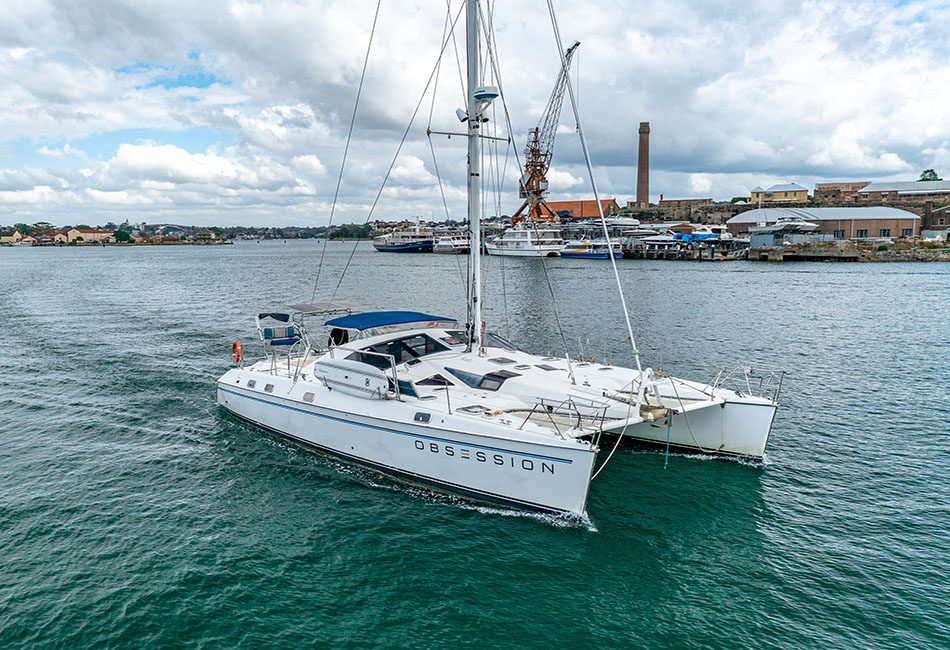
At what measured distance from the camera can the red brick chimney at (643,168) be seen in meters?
161

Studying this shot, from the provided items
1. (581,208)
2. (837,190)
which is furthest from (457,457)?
(837,190)

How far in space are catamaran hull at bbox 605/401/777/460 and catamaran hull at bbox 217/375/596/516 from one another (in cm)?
390

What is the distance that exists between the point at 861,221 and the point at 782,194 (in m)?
55.3

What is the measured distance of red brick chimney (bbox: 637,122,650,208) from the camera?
528ft

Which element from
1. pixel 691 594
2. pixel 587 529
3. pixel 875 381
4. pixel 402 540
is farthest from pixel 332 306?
pixel 875 381

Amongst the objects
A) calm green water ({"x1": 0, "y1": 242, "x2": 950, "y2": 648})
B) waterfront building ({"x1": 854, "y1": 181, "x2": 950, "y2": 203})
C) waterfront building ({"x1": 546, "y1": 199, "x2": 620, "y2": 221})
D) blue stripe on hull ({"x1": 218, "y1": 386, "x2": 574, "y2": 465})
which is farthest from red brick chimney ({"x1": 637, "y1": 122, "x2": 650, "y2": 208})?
blue stripe on hull ({"x1": 218, "y1": 386, "x2": 574, "y2": 465})

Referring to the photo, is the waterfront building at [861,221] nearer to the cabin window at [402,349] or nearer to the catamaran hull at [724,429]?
the catamaran hull at [724,429]

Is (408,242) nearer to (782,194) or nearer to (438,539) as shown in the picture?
(782,194)

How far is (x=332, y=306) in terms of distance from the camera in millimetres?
22359

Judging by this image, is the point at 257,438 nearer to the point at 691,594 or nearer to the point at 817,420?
the point at 691,594

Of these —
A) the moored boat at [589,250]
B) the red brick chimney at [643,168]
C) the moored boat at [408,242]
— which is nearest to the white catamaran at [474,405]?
the moored boat at [589,250]

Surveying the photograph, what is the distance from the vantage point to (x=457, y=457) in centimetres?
1383

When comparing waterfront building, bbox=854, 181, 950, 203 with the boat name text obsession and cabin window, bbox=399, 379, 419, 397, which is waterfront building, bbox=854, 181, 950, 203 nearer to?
cabin window, bbox=399, 379, 419, 397

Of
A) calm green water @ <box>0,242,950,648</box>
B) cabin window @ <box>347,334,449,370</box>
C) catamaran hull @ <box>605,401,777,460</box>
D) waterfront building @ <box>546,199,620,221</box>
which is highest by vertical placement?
waterfront building @ <box>546,199,620,221</box>
